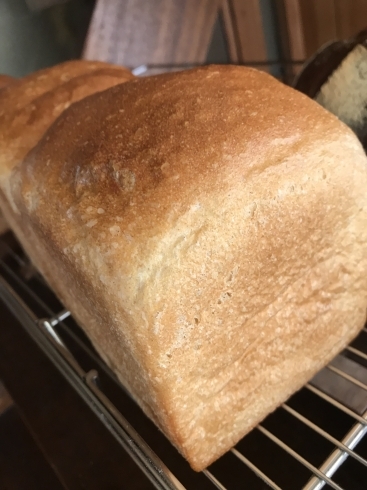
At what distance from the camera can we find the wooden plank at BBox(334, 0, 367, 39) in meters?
1.31

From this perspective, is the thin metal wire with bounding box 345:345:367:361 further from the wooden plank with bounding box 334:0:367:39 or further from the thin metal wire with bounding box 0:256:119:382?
the wooden plank with bounding box 334:0:367:39

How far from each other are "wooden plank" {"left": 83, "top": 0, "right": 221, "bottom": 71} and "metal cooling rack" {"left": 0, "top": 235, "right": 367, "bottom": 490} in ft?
3.54

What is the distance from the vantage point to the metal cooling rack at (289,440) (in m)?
0.66

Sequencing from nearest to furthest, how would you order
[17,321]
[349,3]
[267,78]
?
[267,78], [17,321], [349,3]

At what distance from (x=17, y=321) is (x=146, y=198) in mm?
618

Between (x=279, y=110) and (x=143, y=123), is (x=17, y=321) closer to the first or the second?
(x=143, y=123)

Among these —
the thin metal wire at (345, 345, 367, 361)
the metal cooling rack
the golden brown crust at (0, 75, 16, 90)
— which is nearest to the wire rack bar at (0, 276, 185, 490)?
the metal cooling rack

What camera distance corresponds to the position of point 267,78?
727 millimetres

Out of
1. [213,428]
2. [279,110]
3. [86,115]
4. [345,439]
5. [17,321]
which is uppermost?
[86,115]

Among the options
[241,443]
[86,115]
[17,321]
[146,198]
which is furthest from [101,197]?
[17,321]

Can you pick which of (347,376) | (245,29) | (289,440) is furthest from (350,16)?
(289,440)

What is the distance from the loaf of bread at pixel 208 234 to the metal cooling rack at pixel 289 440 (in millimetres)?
44

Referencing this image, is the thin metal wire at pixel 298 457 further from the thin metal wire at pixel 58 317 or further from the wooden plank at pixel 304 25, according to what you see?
the wooden plank at pixel 304 25

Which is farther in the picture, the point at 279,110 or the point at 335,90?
the point at 335,90
